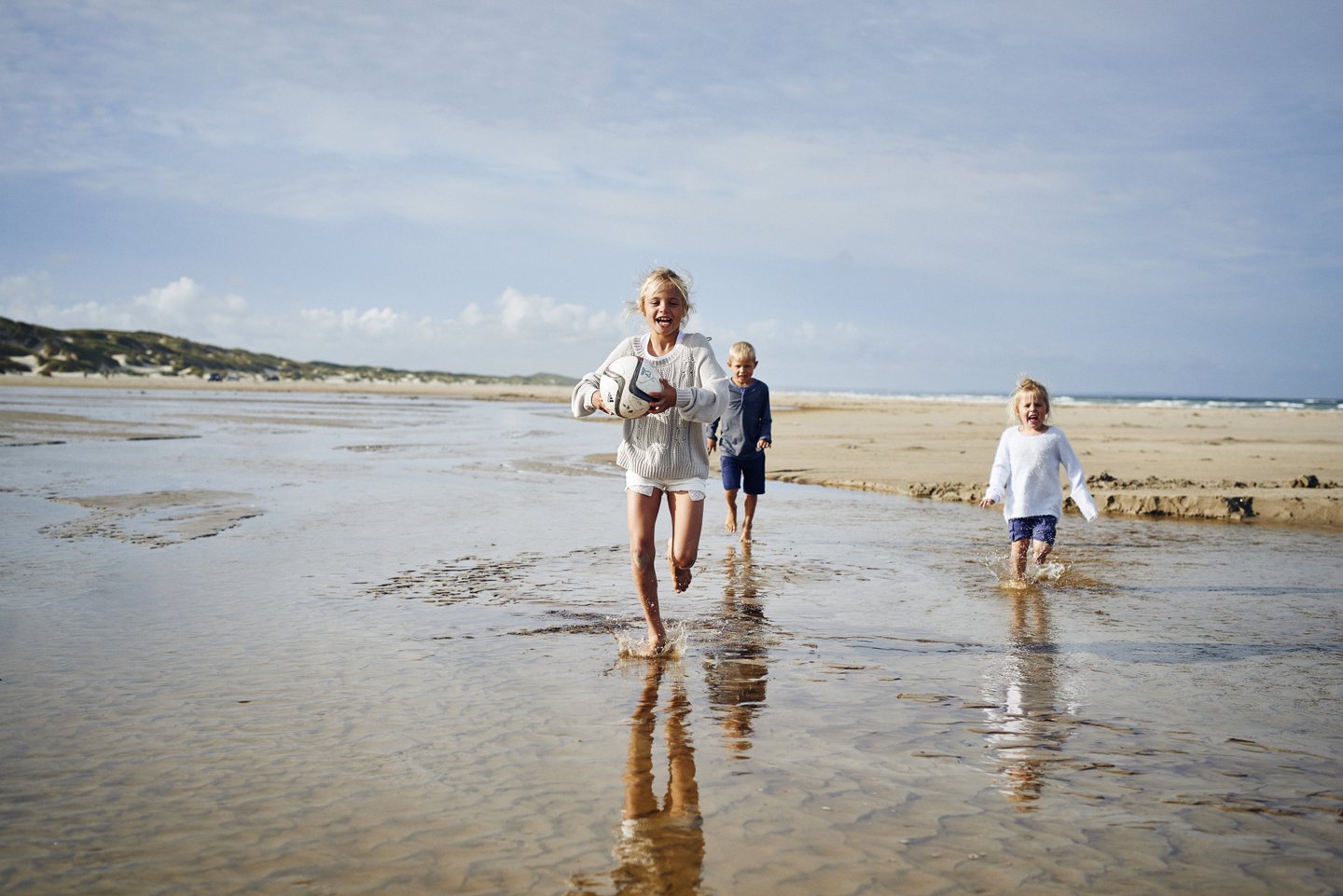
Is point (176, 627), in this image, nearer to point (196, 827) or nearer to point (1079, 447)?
point (196, 827)

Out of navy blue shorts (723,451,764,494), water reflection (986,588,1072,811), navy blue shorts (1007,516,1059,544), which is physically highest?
navy blue shorts (723,451,764,494)

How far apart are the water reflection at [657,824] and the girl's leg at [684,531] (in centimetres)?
136

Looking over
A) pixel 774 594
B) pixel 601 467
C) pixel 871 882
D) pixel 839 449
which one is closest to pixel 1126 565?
pixel 774 594

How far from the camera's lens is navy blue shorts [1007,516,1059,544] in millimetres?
7492

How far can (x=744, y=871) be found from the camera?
2797 mm

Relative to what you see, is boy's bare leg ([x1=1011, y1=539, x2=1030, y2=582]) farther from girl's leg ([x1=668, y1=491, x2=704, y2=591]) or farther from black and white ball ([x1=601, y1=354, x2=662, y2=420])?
black and white ball ([x1=601, y1=354, x2=662, y2=420])

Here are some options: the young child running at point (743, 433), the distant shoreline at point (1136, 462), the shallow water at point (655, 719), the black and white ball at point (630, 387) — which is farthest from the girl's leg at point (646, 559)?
the distant shoreline at point (1136, 462)

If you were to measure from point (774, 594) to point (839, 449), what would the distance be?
13.8m

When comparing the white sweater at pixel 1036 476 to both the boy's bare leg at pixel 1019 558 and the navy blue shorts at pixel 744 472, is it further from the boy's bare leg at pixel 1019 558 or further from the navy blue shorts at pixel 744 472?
the navy blue shorts at pixel 744 472

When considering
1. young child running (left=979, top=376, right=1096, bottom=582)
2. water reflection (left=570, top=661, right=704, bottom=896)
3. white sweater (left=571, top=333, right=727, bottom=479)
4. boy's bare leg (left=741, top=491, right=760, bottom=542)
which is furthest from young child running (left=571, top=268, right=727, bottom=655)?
boy's bare leg (left=741, top=491, right=760, bottom=542)

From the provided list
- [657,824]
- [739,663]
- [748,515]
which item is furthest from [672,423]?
[748,515]

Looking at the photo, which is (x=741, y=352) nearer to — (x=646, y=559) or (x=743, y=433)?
(x=743, y=433)

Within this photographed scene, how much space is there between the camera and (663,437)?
17.4 ft

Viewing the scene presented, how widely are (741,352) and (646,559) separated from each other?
188 inches
